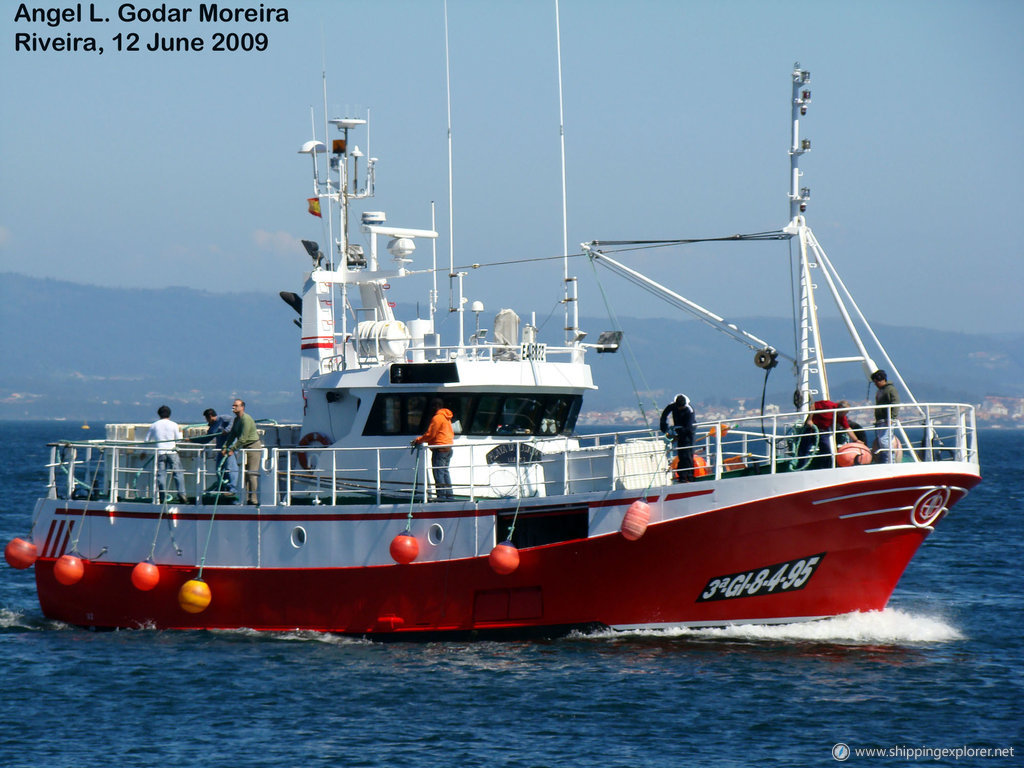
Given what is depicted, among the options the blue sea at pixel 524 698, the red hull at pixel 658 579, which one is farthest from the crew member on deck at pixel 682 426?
the blue sea at pixel 524 698

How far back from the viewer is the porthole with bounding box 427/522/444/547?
61.5ft

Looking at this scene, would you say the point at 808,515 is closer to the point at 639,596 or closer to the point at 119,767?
the point at 639,596

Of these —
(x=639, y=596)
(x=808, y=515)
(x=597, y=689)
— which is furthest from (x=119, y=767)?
(x=808, y=515)

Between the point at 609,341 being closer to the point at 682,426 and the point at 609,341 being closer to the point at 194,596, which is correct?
the point at 682,426

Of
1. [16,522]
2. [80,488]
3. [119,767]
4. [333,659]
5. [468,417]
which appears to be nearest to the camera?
[119,767]

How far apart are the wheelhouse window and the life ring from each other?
0.92 m

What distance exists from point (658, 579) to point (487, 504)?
2.52 metres

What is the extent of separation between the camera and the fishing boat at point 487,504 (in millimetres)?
17625

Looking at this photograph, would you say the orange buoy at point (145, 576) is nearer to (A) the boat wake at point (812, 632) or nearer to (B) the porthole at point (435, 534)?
(B) the porthole at point (435, 534)

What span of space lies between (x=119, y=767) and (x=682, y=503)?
7.65 meters

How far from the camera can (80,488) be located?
925 inches

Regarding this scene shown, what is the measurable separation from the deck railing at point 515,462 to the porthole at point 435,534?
0.47m

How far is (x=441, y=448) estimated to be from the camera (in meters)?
19.1

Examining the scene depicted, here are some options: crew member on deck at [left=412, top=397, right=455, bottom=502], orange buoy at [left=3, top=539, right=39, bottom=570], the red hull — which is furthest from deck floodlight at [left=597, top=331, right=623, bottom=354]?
orange buoy at [left=3, top=539, right=39, bottom=570]
